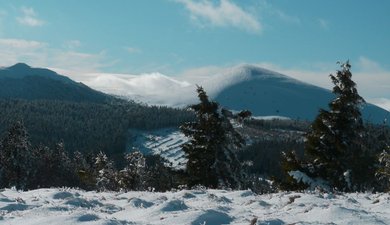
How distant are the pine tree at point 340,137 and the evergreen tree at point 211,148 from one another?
5.52 metres

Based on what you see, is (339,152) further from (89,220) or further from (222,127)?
(89,220)

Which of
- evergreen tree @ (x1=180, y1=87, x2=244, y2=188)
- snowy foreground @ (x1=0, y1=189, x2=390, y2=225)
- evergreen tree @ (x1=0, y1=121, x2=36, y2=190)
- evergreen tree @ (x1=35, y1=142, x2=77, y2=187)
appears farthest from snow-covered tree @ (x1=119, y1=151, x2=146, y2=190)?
snowy foreground @ (x1=0, y1=189, x2=390, y2=225)

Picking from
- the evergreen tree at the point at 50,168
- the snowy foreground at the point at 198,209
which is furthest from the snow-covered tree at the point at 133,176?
the snowy foreground at the point at 198,209

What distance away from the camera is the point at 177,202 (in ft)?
37.4

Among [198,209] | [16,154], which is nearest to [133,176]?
[16,154]

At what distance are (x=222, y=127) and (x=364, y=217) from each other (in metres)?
23.3

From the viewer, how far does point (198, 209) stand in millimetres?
10617

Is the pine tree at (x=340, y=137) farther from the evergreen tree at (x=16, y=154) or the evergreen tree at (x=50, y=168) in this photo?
the evergreen tree at (x=50, y=168)

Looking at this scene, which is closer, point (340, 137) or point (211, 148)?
point (340, 137)

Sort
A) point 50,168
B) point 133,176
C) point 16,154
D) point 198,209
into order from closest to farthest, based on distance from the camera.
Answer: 1. point 198,209
2. point 133,176
3. point 16,154
4. point 50,168

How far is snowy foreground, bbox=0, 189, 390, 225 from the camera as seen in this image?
29.9 ft

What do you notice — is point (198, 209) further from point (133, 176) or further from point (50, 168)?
point (50, 168)

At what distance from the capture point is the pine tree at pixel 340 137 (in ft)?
92.1

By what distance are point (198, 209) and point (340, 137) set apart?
19824 mm
